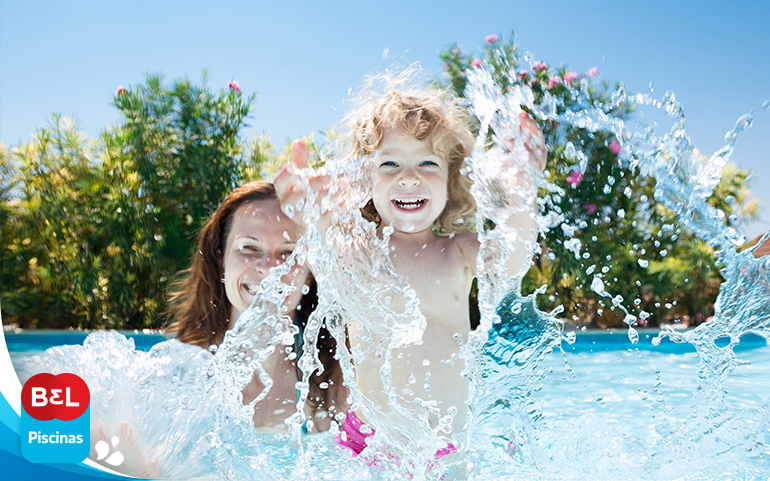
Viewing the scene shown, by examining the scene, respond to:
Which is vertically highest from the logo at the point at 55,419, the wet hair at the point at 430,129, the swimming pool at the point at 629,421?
the wet hair at the point at 430,129

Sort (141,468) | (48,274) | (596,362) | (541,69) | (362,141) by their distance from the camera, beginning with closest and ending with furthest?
(141,468) → (362,141) → (596,362) → (541,69) → (48,274)

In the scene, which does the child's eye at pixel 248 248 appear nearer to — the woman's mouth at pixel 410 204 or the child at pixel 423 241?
the child at pixel 423 241

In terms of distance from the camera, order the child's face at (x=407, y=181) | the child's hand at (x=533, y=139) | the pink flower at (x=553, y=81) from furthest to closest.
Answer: the pink flower at (x=553, y=81)
the child's face at (x=407, y=181)
the child's hand at (x=533, y=139)

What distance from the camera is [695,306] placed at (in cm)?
599

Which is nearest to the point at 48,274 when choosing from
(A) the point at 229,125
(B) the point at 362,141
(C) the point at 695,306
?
(A) the point at 229,125

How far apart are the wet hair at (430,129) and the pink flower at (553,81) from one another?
10.9 feet

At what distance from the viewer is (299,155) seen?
1.89 m

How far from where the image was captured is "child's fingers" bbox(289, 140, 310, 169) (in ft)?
6.20

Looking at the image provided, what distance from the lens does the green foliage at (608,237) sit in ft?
18.9

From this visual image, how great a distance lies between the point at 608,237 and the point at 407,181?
4426mm

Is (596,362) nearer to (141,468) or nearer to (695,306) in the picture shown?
(695,306)

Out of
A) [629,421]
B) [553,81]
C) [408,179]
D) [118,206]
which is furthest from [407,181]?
[118,206]

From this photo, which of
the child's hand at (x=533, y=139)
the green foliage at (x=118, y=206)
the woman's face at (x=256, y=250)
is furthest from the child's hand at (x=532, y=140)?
the green foliage at (x=118, y=206)

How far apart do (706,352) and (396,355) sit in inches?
46.3
